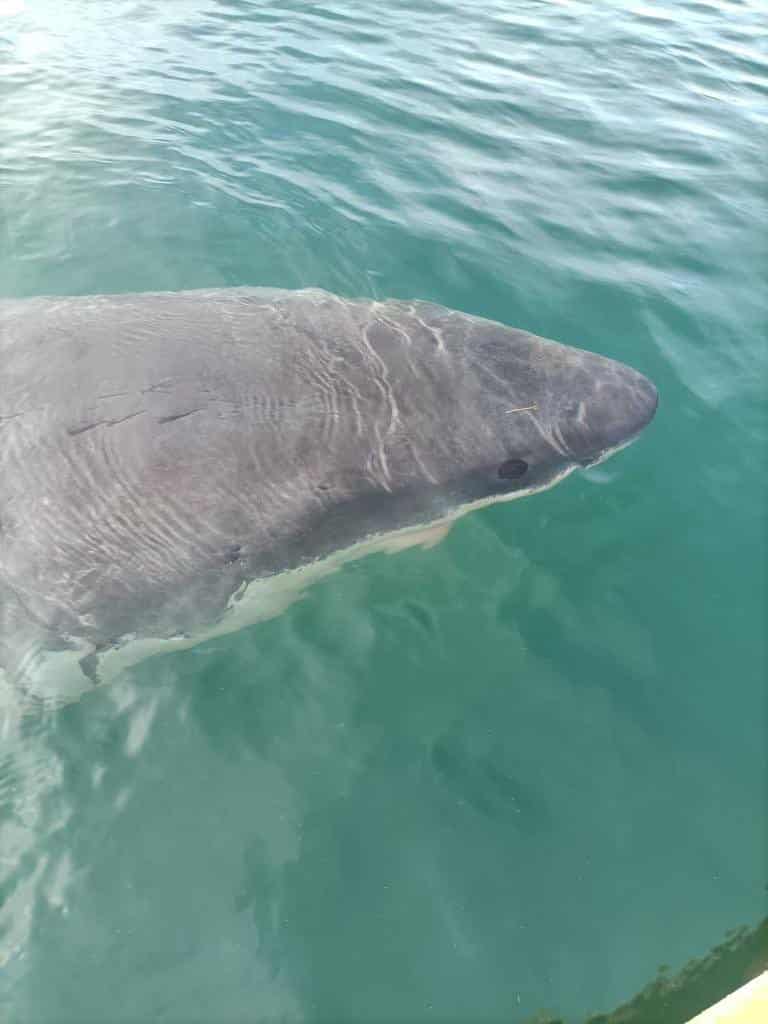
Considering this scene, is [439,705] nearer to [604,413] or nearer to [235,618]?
[235,618]

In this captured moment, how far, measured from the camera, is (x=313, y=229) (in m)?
7.64

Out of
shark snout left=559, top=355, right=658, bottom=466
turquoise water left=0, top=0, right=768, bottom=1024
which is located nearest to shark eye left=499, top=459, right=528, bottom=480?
shark snout left=559, top=355, right=658, bottom=466

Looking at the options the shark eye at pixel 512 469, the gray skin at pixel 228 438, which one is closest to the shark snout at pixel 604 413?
the gray skin at pixel 228 438

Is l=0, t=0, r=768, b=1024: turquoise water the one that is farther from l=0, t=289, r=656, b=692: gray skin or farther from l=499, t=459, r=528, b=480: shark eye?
l=499, t=459, r=528, b=480: shark eye

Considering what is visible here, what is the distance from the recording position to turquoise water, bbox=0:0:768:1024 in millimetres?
3639

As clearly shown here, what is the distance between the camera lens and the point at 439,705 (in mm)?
4465

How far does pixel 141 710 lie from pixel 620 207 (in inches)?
265

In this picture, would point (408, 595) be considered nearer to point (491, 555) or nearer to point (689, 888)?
point (491, 555)

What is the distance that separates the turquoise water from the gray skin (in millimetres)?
680

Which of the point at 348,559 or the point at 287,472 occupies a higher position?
the point at 287,472

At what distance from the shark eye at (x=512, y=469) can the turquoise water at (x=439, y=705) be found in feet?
2.76

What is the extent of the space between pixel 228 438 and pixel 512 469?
145 cm

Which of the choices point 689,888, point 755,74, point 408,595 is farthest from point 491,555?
point 755,74

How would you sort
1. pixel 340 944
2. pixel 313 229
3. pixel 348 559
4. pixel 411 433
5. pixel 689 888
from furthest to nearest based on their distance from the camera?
pixel 313 229 < pixel 348 559 < pixel 411 433 < pixel 689 888 < pixel 340 944
